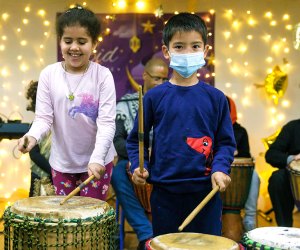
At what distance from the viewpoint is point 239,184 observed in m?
3.75

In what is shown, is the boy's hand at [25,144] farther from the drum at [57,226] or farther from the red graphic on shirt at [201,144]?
the red graphic on shirt at [201,144]

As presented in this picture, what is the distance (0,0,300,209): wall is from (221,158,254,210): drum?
1298mm

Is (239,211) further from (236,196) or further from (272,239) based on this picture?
(272,239)

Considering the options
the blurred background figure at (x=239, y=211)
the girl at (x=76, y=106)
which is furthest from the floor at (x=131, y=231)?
the girl at (x=76, y=106)

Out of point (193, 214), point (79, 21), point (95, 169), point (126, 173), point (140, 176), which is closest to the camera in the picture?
point (193, 214)

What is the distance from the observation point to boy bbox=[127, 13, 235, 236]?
7.00 ft

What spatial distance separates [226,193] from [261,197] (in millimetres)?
1388

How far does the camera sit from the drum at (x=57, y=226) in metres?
1.94

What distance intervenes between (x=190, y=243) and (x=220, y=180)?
380 mm

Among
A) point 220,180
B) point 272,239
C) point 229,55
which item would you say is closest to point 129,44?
point 229,55

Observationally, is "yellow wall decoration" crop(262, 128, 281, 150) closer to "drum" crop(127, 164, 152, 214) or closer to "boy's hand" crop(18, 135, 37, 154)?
"drum" crop(127, 164, 152, 214)

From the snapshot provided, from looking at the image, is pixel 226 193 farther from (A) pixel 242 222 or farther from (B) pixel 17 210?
(B) pixel 17 210

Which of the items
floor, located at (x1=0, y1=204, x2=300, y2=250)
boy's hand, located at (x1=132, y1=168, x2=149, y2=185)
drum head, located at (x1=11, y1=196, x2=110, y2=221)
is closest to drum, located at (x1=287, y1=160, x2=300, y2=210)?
floor, located at (x1=0, y1=204, x2=300, y2=250)

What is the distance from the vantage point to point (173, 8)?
510 cm
